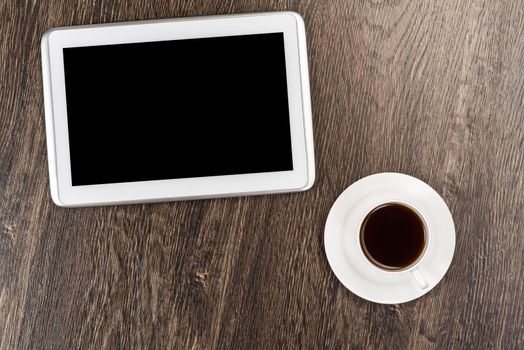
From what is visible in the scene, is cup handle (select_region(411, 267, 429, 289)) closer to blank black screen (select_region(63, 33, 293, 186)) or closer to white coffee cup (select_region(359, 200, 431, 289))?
white coffee cup (select_region(359, 200, 431, 289))

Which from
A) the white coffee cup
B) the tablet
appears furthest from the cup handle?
the tablet

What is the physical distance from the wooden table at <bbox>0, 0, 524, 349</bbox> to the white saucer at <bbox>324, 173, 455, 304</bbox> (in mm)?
16

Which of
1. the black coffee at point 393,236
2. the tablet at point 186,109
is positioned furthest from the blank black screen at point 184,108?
the black coffee at point 393,236

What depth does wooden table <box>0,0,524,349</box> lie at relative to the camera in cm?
64

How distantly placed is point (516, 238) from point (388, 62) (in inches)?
9.8

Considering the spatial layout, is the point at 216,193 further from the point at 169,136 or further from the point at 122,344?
the point at 122,344

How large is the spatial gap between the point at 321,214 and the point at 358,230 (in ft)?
0.15

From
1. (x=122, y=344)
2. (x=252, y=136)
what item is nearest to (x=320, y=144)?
(x=252, y=136)

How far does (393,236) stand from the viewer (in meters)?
0.62

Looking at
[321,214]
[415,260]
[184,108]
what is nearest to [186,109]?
[184,108]

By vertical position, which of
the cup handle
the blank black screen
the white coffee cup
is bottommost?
the cup handle

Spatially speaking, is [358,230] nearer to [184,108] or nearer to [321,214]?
[321,214]

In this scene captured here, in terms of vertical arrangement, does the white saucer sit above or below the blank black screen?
below

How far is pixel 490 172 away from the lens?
25.4 inches
